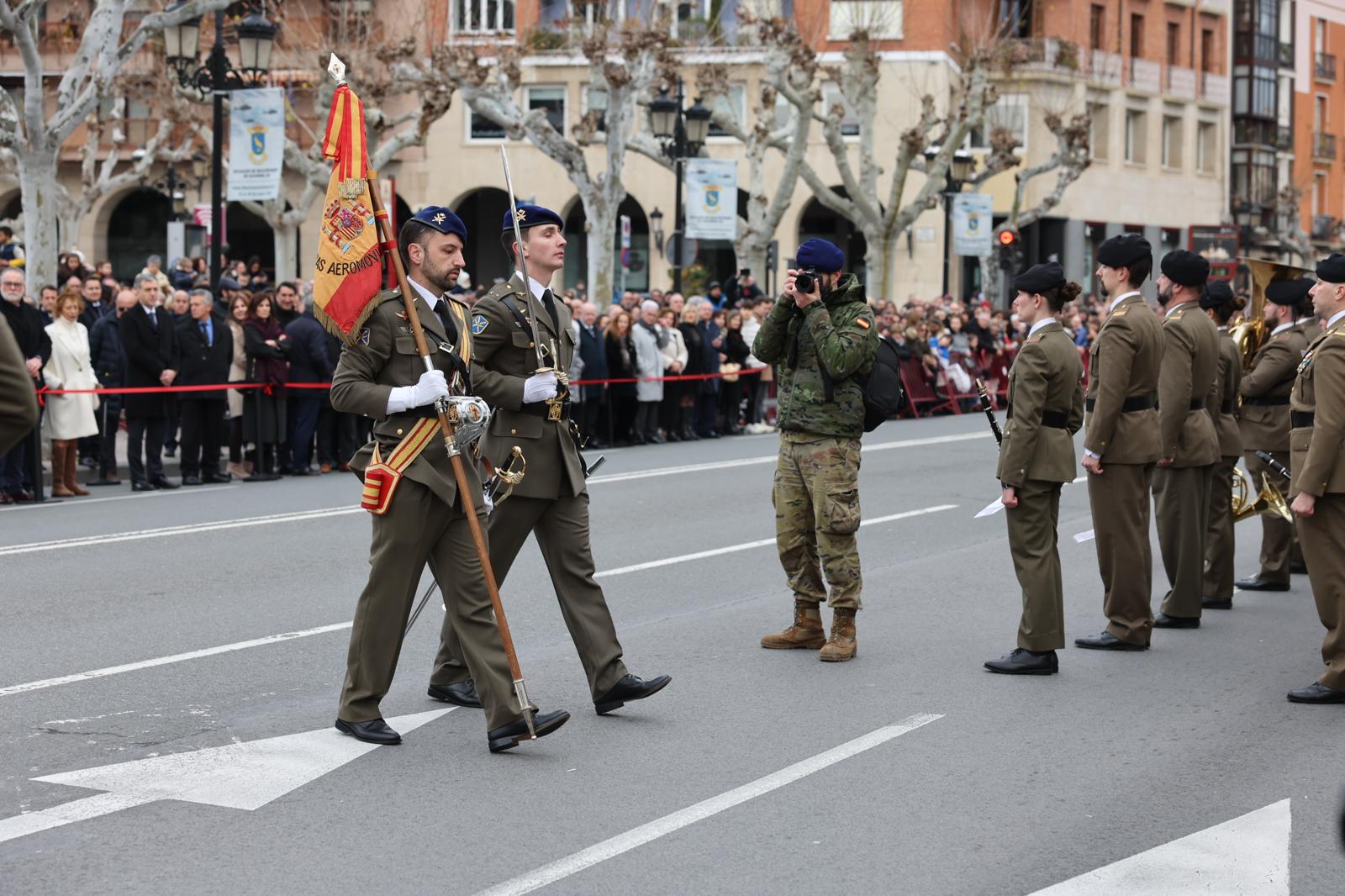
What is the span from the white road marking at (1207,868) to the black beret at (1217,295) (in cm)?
603

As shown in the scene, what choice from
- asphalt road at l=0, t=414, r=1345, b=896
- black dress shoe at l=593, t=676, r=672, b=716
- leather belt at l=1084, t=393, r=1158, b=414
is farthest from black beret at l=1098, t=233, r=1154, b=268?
black dress shoe at l=593, t=676, r=672, b=716

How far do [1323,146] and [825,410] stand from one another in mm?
72619

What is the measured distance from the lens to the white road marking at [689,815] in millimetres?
5363

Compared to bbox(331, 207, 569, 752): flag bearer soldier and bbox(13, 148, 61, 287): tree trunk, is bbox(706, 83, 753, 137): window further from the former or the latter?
bbox(331, 207, 569, 752): flag bearer soldier

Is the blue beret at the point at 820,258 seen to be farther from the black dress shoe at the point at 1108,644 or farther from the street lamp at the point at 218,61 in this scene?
the street lamp at the point at 218,61

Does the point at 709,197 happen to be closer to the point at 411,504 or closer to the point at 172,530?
the point at 172,530

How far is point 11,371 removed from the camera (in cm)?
387

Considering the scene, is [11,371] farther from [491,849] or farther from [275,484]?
[275,484]

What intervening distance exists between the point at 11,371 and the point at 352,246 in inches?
116

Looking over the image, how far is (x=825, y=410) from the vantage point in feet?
28.3

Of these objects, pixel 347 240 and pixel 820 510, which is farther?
pixel 820 510

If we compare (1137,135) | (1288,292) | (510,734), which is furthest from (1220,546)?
(1137,135)

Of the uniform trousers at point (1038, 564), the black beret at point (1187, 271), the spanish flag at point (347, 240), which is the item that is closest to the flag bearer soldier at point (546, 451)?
the spanish flag at point (347, 240)

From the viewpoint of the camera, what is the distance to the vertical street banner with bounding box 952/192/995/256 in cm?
3803
